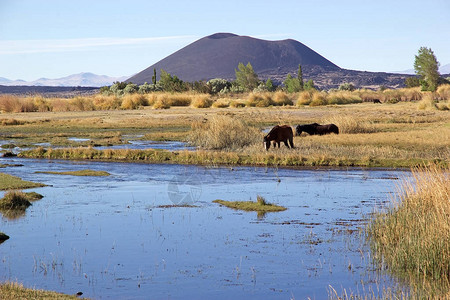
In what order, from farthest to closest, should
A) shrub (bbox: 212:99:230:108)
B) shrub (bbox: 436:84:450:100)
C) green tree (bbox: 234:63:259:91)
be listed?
1. green tree (bbox: 234:63:259:91)
2. shrub (bbox: 436:84:450:100)
3. shrub (bbox: 212:99:230:108)

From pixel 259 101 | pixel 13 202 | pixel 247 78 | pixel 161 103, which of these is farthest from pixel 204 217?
pixel 247 78

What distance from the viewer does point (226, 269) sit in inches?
482

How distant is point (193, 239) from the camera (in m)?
14.7

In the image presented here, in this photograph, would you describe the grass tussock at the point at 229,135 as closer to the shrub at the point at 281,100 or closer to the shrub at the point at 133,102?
the shrub at the point at 133,102

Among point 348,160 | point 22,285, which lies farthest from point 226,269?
point 348,160

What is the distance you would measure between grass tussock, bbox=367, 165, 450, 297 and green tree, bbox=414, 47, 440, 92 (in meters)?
84.1

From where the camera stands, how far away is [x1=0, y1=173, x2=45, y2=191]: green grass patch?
68.5 feet

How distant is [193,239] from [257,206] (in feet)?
12.7

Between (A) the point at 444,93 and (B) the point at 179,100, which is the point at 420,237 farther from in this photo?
(A) the point at 444,93

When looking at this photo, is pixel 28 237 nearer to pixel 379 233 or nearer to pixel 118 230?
pixel 118 230

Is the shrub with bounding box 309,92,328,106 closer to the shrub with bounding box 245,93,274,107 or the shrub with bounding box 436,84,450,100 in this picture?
the shrub with bounding box 245,93,274,107

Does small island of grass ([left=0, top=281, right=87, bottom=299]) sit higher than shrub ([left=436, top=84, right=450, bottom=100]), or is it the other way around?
shrub ([left=436, top=84, right=450, bottom=100])

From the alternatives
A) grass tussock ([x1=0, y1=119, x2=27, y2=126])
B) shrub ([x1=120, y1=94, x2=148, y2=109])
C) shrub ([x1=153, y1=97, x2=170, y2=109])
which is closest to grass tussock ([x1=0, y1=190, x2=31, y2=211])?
grass tussock ([x1=0, y1=119, x2=27, y2=126])

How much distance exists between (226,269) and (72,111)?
51.7 meters
